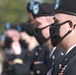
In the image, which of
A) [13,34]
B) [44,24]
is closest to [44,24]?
[44,24]

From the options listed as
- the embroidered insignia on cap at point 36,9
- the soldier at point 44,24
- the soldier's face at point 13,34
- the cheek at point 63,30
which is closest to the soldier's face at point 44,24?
the soldier at point 44,24

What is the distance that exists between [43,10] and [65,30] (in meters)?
2.73

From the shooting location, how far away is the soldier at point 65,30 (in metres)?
6.40

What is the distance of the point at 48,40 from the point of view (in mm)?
8828

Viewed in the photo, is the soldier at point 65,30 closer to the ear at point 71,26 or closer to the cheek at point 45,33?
the ear at point 71,26

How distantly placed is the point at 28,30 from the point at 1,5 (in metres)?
20.4

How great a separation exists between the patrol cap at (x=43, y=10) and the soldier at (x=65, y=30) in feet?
7.34

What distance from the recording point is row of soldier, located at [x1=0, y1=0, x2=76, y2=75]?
6449 mm

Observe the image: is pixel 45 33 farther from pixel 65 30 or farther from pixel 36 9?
pixel 65 30

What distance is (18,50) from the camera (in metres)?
13.5

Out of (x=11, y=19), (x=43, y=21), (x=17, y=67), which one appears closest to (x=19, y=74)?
(x=17, y=67)

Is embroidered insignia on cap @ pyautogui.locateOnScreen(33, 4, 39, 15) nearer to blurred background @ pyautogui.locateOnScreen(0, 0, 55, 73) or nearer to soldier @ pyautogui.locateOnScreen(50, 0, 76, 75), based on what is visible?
soldier @ pyautogui.locateOnScreen(50, 0, 76, 75)

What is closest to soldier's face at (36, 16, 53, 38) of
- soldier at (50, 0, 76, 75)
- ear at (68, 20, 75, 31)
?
soldier at (50, 0, 76, 75)

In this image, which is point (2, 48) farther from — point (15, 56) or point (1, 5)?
point (1, 5)
